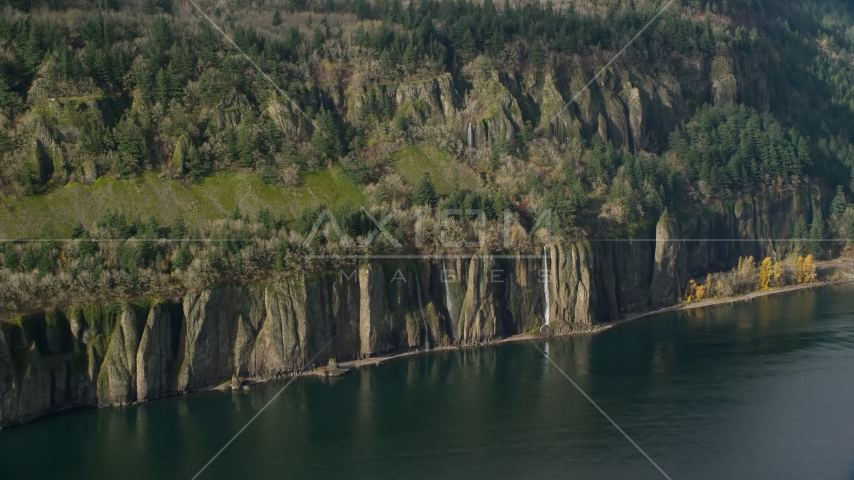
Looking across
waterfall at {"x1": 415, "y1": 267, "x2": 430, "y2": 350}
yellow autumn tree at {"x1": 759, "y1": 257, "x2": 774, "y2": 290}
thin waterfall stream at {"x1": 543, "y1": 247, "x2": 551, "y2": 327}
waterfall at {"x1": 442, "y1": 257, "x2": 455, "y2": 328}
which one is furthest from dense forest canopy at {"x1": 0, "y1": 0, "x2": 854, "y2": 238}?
yellow autumn tree at {"x1": 759, "y1": 257, "x2": 774, "y2": 290}

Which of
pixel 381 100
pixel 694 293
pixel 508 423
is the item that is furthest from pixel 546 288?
pixel 381 100

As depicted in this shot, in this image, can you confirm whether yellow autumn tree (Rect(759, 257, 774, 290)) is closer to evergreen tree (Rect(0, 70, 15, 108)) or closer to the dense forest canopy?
the dense forest canopy

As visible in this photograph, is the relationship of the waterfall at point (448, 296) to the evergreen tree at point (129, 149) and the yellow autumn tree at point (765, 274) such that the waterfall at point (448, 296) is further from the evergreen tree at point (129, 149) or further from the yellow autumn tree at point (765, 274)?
the yellow autumn tree at point (765, 274)

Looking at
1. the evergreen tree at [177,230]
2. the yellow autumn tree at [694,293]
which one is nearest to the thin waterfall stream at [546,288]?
the yellow autumn tree at [694,293]

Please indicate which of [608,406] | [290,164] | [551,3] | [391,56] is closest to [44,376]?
[290,164]

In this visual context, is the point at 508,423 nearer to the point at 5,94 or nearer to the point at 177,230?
the point at 177,230
